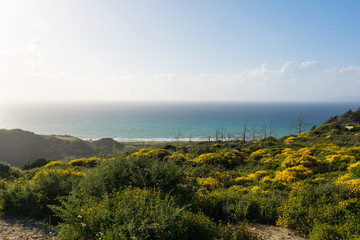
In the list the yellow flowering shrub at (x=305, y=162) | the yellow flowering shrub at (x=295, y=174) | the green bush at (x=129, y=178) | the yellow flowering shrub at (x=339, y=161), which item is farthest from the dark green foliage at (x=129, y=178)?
the yellow flowering shrub at (x=339, y=161)

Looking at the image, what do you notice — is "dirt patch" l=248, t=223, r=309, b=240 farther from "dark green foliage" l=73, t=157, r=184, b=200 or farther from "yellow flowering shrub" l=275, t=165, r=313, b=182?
"yellow flowering shrub" l=275, t=165, r=313, b=182

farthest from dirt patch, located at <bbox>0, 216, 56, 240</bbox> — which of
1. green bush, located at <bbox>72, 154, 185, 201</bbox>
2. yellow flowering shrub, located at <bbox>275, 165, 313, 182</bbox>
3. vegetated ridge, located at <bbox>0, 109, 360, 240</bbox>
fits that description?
yellow flowering shrub, located at <bbox>275, 165, 313, 182</bbox>

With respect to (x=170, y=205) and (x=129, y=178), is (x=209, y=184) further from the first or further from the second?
(x=170, y=205)

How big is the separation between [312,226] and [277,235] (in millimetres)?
1181

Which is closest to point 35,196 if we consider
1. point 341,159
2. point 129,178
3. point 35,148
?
point 129,178

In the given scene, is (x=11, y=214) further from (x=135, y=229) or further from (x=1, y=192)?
(x=135, y=229)

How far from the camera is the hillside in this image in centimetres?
5628

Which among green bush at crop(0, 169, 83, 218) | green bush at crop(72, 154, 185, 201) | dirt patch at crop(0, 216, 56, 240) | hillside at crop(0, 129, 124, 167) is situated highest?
green bush at crop(72, 154, 185, 201)

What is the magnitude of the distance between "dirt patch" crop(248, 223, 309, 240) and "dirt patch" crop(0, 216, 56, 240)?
6.95 meters

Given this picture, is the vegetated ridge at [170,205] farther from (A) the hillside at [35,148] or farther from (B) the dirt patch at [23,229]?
(A) the hillside at [35,148]

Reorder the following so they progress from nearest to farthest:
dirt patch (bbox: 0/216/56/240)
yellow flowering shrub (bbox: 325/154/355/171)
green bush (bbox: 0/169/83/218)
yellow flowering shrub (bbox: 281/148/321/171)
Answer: dirt patch (bbox: 0/216/56/240) < green bush (bbox: 0/169/83/218) < yellow flowering shrub (bbox: 325/154/355/171) < yellow flowering shrub (bbox: 281/148/321/171)

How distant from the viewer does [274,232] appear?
6234 millimetres

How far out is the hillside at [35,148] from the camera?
185 feet

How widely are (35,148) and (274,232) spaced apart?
241 feet
